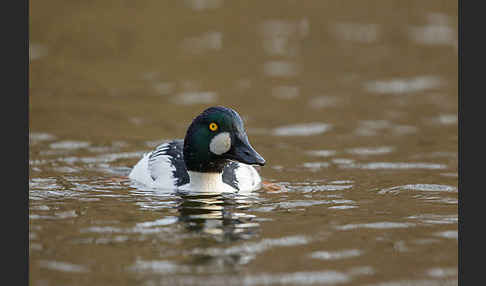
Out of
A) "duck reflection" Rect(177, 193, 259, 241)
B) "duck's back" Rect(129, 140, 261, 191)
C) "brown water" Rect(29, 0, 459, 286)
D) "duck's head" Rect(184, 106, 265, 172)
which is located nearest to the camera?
"brown water" Rect(29, 0, 459, 286)

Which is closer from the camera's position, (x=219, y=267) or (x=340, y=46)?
(x=219, y=267)

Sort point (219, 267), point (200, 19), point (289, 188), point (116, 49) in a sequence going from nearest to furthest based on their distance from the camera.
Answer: point (219, 267) → point (289, 188) → point (116, 49) → point (200, 19)

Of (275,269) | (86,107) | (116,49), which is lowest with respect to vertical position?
(275,269)

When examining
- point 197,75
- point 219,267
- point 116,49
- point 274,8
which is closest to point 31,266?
point 219,267

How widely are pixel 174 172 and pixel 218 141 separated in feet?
3.59

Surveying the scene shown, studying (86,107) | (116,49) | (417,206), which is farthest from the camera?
(116,49)

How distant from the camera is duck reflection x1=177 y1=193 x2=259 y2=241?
10328 mm

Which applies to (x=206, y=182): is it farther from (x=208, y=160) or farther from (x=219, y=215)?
(x=219, y=215)

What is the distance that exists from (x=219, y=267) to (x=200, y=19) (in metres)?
14.8

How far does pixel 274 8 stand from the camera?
2455cm

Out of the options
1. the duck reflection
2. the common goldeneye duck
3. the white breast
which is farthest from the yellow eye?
the white breast

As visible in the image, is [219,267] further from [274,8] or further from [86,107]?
[274,8]

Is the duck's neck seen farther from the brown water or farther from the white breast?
the white breast

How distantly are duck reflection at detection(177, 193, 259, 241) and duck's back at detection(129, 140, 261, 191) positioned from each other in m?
0.43
